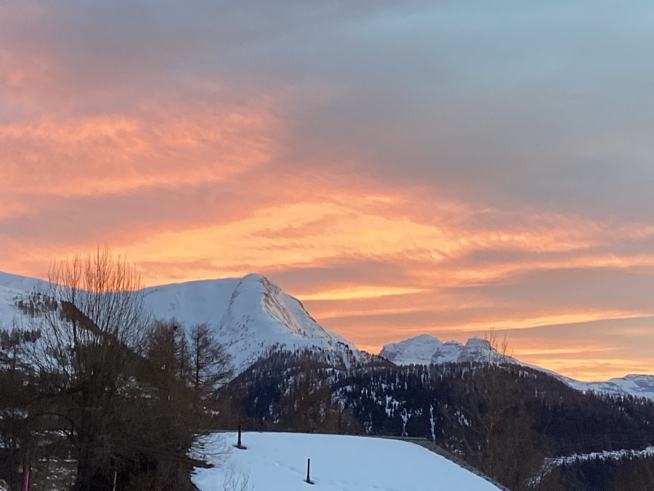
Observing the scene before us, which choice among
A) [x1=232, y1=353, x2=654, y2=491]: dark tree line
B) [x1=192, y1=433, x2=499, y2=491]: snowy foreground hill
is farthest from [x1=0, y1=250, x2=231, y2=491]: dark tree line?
[x1=232, y1=353, x2=654, y2=491]: dark tree line

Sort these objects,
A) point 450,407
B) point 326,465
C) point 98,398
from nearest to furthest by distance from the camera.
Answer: point 98,398 → point 326,465 → point 450,407

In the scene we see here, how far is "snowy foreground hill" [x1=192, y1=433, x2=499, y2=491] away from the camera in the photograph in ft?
77.8

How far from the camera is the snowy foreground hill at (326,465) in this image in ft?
77.8

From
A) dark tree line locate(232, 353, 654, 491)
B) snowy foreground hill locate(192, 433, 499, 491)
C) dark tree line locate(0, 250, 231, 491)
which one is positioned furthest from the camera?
dark tree line locate(232, 353, 654, 491)

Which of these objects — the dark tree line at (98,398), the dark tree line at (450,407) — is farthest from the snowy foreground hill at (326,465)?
the dark tree line at (450,407)

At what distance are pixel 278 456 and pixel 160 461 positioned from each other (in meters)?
7.79

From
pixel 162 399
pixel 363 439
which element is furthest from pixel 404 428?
pixel 162 399

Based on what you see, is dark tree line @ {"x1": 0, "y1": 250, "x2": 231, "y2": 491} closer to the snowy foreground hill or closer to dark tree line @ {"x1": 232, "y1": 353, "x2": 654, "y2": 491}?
the snowy foreground hill

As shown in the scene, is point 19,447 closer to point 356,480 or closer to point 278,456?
point 278,456

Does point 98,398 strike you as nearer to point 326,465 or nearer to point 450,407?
point 326,465

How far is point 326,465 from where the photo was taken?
28.8m

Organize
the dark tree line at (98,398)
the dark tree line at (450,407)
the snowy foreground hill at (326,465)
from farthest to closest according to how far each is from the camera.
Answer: the dark tree line at (450,407) < the snowy foreground hill at (326,465) < the dark tree line at (98,398)

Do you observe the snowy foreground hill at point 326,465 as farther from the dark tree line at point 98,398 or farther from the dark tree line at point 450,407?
the dark tree line at point 450,407

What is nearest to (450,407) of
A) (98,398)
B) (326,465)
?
(326,465)
